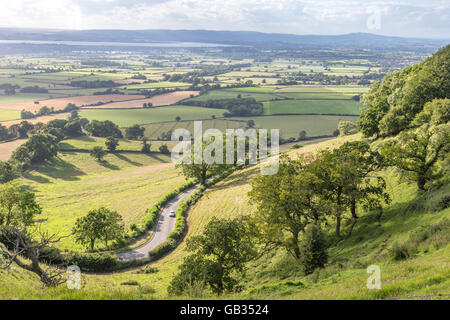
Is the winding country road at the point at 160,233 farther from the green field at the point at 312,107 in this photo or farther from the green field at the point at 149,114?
the green field at the point at 312,107

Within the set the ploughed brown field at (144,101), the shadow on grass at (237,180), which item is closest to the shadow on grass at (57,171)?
the shadow on grass at (237,180)

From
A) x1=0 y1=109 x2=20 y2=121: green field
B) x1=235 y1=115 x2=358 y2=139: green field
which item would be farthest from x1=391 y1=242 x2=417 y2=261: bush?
x1=0 y1=109 x2=20 y2=121: green field

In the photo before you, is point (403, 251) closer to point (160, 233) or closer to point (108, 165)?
point (160, 233)

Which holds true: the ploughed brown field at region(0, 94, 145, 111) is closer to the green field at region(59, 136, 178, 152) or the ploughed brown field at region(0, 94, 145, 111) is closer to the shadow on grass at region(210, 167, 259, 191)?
the green field at region(59, 136, 178, 152)

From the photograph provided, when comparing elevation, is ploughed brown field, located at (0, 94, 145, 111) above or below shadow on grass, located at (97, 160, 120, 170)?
above

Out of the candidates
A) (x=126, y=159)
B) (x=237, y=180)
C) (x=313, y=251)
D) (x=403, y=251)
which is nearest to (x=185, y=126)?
(x=126, y=159)
